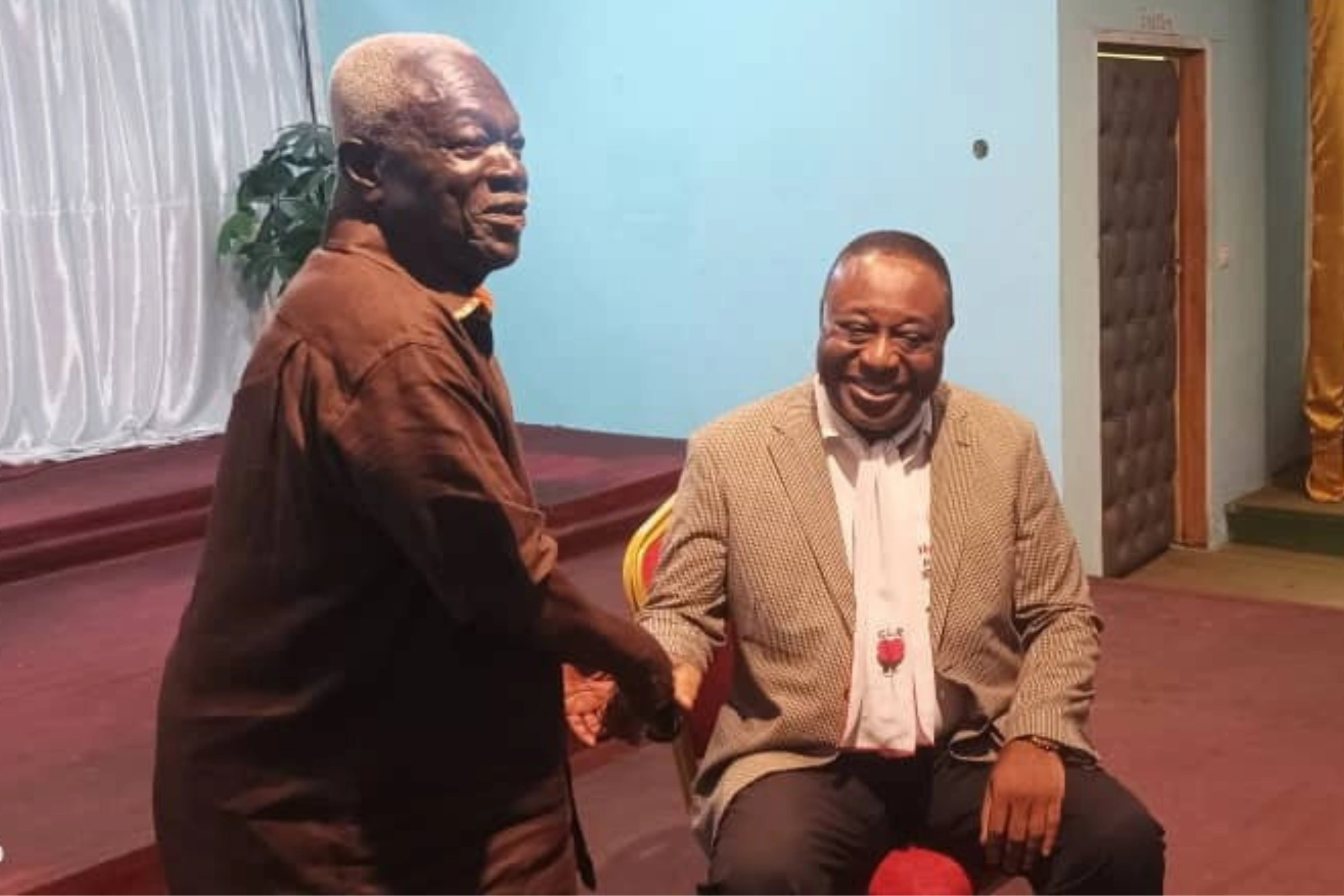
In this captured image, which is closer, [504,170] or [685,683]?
[504,170]

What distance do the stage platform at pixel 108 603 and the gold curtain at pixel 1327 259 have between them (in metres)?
2.19

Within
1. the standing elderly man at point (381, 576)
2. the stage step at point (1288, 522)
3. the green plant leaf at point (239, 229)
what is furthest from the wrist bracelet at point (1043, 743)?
the green plant leaf at point (239, 229)

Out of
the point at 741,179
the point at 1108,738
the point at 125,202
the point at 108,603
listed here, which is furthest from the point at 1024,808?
the point at 125,202

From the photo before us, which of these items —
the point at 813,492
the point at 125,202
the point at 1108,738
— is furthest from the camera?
the point at 125,202

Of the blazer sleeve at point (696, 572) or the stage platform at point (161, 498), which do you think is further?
the stage platform at point (161, 498)

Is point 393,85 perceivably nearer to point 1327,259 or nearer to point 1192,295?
point 1192,295

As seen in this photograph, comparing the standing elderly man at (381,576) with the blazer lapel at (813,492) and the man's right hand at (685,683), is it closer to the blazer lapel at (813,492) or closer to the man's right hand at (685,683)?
the man's right hand at (685,683)

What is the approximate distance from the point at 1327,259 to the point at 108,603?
397 centimetres

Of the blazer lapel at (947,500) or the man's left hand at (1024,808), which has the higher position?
the blazer lapel at (947,500)

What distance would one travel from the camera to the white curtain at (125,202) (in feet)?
17.8

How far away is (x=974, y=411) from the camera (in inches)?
77.9

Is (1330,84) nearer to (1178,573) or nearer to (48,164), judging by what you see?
(1178,573)

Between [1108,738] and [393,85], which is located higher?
[393,85]

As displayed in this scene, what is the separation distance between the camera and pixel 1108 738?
332 cm
